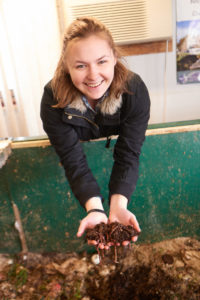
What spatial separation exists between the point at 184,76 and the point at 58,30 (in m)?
1.10

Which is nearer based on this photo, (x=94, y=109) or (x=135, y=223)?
(x=135, y=223)

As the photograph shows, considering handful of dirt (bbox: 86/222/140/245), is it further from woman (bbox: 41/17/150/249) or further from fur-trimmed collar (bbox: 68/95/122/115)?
fur-trimmed collar (bbox: 68/95/122/115)

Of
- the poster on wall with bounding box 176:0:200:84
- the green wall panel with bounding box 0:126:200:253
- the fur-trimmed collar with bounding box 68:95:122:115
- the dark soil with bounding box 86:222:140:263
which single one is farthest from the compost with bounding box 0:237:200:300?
the poster on wall with bounding box 176:0:200:84

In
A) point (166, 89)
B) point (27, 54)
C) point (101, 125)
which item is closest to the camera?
point (101, 125)

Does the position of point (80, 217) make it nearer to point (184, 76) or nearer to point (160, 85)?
point (160, 85)

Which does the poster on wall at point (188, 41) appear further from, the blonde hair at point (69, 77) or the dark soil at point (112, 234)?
the dark soil at point (112, 234)

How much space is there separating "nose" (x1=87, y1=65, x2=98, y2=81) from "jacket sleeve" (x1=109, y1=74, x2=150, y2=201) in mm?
187

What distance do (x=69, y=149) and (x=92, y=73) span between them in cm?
37

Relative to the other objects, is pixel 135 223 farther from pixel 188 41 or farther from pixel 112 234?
pixel 188 41

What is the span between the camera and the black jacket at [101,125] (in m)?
1.03

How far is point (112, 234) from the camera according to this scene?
896mm

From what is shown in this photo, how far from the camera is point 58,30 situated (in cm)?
173

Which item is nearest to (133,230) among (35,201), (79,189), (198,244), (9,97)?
(79,189)

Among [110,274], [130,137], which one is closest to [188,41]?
[130,137]
